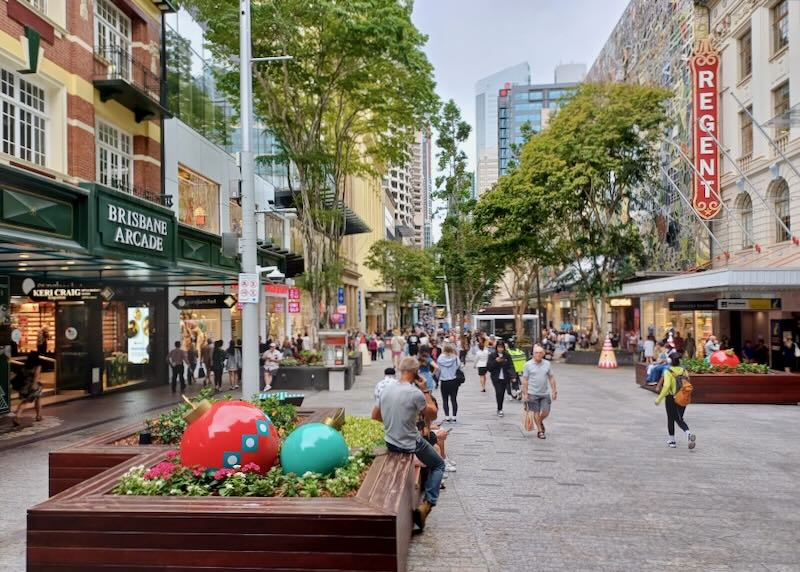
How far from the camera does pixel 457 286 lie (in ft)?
185

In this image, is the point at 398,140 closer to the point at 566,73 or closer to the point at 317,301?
the point at 317,301

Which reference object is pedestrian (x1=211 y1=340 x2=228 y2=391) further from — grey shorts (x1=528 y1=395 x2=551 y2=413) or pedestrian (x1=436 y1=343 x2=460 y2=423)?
grey shorts (x1=528 y1=395 x2=551 y2=413)

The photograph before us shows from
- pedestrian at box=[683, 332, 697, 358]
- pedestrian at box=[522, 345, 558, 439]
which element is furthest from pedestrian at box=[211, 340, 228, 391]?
pedestrian at box=[683, 332, 697, 358]

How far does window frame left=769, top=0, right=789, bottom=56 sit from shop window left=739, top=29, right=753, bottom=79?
65.1 inches

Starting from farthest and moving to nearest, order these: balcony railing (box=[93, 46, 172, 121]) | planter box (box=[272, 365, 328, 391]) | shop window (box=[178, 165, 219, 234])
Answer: shop window (box=[178, 165, 219, 234])
planter box (box=[272, 365, 328, 391])
balcony railing (box=[93, 46, 172, 121])

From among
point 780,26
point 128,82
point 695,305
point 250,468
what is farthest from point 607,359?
point 250,468

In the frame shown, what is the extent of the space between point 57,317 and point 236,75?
9493 mm

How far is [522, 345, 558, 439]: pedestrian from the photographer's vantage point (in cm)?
1205

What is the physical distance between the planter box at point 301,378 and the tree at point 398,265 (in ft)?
141

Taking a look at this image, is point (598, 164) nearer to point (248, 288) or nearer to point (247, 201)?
point (247, 201)

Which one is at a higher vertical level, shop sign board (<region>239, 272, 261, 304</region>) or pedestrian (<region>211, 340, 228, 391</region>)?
shop sign board (<region>239, 272, 261, 304</region>)

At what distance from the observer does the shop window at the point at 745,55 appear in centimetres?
2659

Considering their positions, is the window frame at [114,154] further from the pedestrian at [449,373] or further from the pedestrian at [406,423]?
the pedestrian at [406,423]

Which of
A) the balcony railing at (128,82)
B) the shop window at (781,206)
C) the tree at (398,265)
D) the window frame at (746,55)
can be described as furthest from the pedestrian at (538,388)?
the tree at (398,265)
